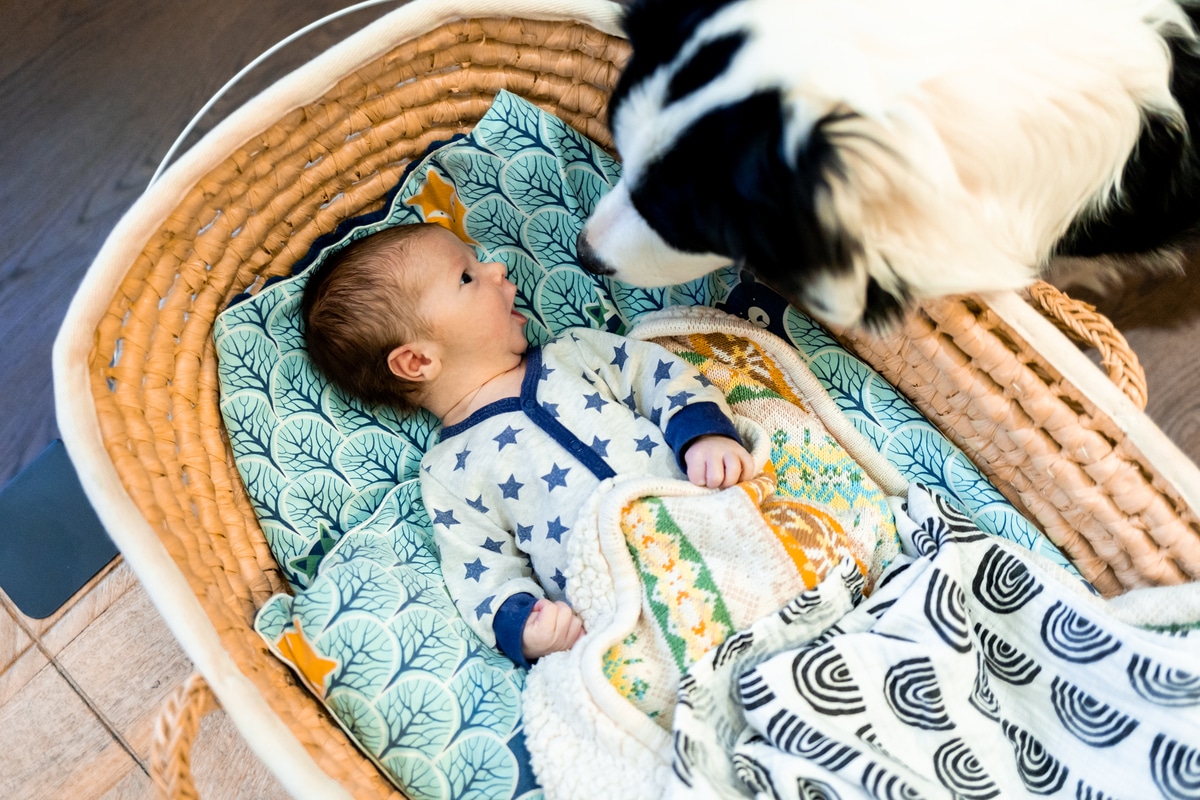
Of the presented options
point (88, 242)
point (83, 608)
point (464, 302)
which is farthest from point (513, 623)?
point (88, 242)

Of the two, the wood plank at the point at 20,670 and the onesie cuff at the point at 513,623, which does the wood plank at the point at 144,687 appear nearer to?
the wood plank at the point at 20,670

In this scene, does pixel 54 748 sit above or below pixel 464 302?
below

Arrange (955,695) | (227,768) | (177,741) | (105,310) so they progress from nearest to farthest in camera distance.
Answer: (177,741)
(955,695)
(105,310)
(227,768)

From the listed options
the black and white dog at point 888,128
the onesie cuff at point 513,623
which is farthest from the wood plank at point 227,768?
the black and white dog at point 888,128

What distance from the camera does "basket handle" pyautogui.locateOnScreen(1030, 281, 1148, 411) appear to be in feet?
3.44

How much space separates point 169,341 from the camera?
3.99ft

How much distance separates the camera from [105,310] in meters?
1.10

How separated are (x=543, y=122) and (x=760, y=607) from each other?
0.88 m

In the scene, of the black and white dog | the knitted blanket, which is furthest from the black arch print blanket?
the black and white dog

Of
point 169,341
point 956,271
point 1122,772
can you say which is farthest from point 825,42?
point 169,341

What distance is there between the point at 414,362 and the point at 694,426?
460 mm

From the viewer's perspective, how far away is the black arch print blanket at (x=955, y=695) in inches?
36.3

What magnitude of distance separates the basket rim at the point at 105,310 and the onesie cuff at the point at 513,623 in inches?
12.0

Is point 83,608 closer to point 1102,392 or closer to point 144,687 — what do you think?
point 144,687
